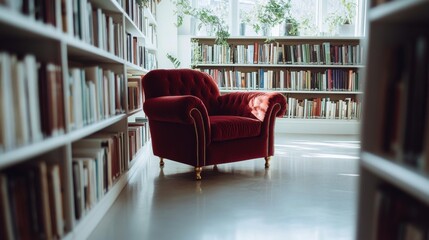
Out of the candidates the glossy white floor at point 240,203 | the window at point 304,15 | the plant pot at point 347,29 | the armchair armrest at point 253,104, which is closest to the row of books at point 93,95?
the glossy white floor at point 240,203

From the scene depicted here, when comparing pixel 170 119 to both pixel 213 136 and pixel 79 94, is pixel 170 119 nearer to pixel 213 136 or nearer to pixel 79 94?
pixel 213 136

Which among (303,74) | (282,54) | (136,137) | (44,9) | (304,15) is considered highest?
(304,15)

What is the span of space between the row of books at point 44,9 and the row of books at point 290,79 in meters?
3.66

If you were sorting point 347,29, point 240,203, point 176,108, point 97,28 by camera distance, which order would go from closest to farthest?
1. point 97,28
2. point 240,203
3. point 176,108
4. point 347,29

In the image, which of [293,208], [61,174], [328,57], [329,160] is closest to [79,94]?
[61,174]

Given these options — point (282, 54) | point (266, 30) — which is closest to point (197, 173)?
point (282, 54)

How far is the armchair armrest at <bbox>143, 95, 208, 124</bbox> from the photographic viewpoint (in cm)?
226

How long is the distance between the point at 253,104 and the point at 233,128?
42 centimetres

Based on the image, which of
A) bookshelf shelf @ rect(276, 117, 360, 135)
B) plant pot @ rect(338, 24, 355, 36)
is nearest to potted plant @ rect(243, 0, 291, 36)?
plant pot @ rect(338, 24, 355, 36)

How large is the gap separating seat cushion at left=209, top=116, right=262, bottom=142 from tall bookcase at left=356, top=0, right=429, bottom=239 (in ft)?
4.75

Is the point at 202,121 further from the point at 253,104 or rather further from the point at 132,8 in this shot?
the point at 132,8

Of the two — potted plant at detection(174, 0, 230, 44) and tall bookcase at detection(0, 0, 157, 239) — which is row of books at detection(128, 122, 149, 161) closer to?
tall bookcase at detection(0, 0, 157, 239)

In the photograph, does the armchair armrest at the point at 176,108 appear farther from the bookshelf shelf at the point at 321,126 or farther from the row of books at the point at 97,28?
the bookshelf shelf at the point at 321,126

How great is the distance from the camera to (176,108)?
230cm
